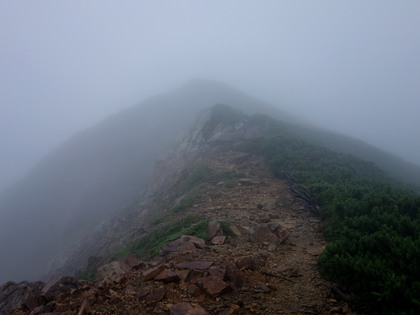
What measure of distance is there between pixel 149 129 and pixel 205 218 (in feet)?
150

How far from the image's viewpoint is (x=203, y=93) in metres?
67.3

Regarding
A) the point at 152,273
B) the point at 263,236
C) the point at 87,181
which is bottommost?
the point at 87,181

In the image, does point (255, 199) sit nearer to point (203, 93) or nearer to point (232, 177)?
point (232, 177)

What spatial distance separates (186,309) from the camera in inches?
235

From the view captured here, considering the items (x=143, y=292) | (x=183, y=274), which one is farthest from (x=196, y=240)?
(x=143, y=292)

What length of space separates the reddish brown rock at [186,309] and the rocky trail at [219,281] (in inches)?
0.8

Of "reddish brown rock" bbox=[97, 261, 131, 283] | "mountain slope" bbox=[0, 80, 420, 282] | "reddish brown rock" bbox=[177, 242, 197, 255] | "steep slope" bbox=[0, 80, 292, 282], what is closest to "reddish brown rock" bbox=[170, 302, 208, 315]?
"reddish brown rock" bbox=[97, 261, 131, 283]

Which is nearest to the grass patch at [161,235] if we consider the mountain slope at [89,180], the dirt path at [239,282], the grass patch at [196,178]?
the dirt path at [239,282]

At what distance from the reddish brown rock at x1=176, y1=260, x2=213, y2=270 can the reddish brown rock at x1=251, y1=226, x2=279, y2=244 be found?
96.9 inches

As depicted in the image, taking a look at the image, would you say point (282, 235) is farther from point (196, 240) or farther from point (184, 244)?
point (184, 244)

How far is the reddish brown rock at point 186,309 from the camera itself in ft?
19.2

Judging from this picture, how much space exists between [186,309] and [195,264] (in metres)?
1.85

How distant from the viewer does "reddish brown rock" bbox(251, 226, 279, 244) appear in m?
9.81

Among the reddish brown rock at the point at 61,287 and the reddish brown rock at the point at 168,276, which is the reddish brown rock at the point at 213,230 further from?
the reddish brown rock at the point at 61,287
